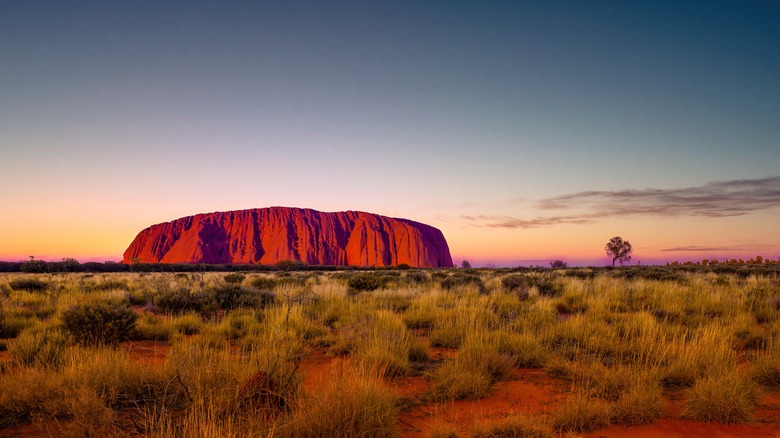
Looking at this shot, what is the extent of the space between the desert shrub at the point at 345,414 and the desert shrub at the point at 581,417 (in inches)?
66.3

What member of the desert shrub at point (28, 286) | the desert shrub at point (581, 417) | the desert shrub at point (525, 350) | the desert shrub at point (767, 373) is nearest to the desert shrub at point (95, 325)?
the desert shrub at point (525, 350)

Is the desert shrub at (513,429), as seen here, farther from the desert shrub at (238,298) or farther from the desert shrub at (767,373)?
the desert shrub at (238,298)

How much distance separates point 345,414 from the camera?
3.59 meters

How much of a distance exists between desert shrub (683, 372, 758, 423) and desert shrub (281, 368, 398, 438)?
10.8 feet

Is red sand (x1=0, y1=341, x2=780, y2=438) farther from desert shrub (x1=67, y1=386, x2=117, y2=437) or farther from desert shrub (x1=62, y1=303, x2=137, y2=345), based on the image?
desert shrub (x1=62, y1=303, x2=137, y2=345)

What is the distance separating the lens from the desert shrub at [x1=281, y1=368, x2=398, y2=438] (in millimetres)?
3484

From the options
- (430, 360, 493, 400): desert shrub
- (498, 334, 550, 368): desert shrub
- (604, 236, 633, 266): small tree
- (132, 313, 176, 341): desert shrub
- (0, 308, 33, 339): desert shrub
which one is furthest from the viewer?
(604, 236, 633, 266): small tree

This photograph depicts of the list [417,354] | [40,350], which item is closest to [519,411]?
[417,354]

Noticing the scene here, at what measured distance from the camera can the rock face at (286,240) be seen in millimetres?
119000

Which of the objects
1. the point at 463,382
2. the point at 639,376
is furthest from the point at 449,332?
the point at 639,376

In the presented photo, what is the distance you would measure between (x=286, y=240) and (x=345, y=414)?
12081 cm

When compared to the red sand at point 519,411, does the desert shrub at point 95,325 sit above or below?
above

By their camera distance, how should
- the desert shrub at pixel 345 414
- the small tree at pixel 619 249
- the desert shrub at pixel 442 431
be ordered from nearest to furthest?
the desert shrub at pixel 345 414, the desert shrub at pixel 442 431, the small tree at pixel 619 249

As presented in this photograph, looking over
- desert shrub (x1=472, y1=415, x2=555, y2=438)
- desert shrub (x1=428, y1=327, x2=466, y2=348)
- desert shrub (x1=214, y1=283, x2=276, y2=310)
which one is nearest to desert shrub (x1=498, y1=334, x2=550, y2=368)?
desert shrub (x1=428, y1=327, x2=466, y2=348)
